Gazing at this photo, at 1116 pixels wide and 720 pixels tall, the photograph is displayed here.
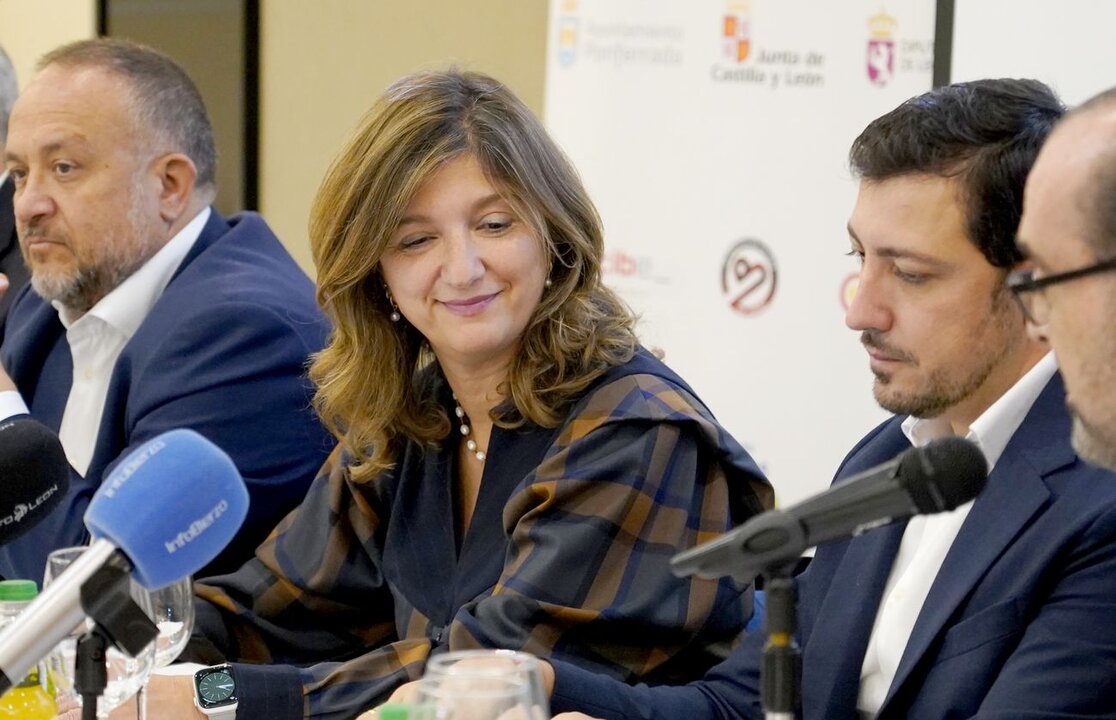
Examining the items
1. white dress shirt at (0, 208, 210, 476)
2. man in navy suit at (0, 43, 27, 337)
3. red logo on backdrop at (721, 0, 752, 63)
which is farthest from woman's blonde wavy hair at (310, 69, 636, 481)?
red logo on backdrop at (721, 0, 752, 63)

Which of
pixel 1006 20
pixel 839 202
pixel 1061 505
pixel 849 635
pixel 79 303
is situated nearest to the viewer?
pixel 1061 505

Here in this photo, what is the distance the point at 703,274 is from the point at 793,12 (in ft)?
2.15

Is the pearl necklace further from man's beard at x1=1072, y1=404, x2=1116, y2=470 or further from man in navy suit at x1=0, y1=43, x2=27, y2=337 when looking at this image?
man in navy suit at x1=0, y1=43, x2=27, y2=337

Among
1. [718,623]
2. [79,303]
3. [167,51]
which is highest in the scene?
[167,51]

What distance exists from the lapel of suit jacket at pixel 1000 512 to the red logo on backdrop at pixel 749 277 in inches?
77.7

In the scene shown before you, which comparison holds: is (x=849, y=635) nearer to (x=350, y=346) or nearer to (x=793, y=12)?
(x=350, y=346)

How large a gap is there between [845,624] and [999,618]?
232 millimetres

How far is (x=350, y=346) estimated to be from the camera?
2361mm

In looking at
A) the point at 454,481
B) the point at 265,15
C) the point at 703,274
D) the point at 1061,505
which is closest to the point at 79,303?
the point at 454,481

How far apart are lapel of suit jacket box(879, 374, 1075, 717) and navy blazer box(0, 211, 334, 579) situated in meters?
1.24

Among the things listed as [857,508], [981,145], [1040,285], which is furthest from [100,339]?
[857,508]

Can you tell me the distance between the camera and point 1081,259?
132 centimetres

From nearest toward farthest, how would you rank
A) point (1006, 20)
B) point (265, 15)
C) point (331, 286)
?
point (331, 286) → point (1006, 20) → point (265, 15)

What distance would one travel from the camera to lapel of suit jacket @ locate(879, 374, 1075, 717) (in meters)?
1.65
